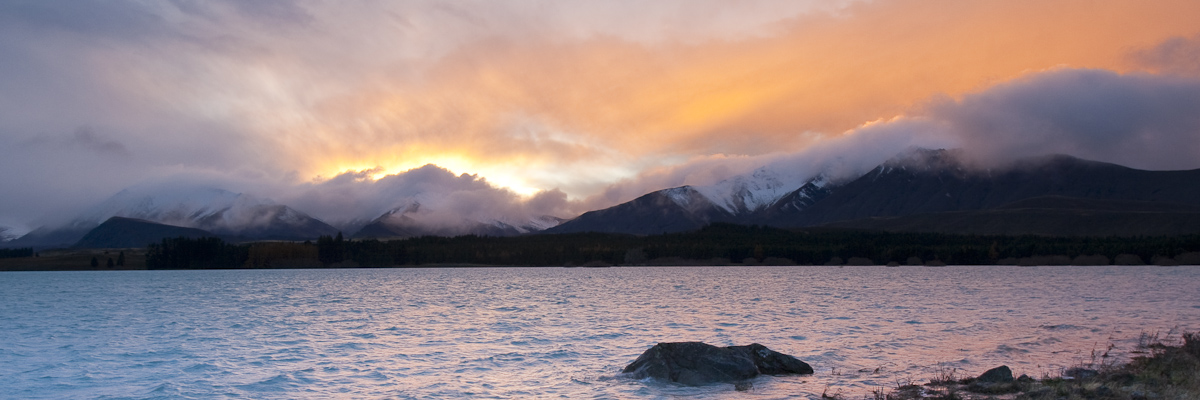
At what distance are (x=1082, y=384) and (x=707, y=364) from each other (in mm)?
11979

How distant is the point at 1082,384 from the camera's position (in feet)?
79.7

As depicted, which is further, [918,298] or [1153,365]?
[918,298]

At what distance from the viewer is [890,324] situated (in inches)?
2019

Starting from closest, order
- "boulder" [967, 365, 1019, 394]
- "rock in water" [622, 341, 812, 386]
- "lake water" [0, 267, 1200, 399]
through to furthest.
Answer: "boulder" [967, 365, 1019, 394]
"rock in water" [622, 341, 812, 386]
"lake water" [0, 267, 1200, 399]

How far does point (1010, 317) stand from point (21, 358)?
60875 mm

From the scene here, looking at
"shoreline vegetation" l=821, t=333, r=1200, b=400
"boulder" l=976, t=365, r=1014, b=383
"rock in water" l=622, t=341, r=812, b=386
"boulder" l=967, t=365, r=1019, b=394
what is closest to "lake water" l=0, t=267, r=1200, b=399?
"rock in water" l=622, t=341, r=812, b=386

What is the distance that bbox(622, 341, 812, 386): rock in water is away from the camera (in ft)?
94.9

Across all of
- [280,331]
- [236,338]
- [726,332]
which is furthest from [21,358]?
[726,332]

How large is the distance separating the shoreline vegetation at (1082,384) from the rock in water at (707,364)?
3.55m

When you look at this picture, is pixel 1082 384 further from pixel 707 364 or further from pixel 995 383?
pixel 707 364

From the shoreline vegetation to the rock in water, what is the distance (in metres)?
3.55

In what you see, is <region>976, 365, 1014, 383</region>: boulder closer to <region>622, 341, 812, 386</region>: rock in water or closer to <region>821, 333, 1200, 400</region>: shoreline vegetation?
<region>821, 333, 1200, 400</region>: shoreline vegetation

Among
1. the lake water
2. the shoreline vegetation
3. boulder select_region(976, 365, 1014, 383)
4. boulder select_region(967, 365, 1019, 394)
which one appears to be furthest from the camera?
the lake water

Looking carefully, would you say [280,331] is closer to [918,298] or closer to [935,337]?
[935,337]
